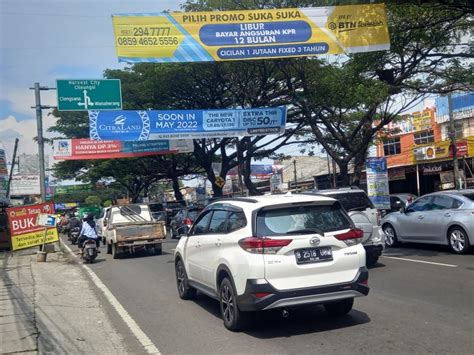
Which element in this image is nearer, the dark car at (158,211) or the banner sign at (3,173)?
the dark car at (158,211)

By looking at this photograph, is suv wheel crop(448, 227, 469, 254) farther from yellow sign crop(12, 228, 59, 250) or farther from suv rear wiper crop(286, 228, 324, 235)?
yellow sign crop(12, 228, 59, 250)

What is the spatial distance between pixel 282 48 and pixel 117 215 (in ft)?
31.8

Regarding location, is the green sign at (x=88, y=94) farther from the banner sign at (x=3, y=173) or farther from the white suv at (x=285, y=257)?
the banner sign at (x=3, y=173)

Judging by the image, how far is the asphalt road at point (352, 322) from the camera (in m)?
5.86

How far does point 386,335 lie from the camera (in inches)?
242

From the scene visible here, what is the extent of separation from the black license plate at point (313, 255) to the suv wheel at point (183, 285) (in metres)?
3.05

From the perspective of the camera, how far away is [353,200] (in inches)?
460

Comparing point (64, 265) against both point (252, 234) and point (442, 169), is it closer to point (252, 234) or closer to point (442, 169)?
point (252, 234)

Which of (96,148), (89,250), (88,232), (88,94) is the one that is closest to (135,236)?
(88,232)

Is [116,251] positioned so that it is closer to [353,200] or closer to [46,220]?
[46,220]

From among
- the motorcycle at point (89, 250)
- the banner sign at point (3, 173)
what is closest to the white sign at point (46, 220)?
the motorcycle at point (89, 250)

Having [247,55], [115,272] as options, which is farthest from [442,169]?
[115,272]

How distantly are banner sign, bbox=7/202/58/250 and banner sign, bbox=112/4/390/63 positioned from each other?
858cm

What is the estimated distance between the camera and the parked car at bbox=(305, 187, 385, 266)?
36.8ft
